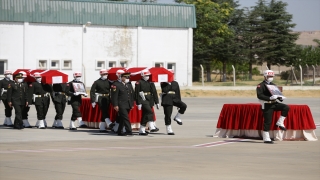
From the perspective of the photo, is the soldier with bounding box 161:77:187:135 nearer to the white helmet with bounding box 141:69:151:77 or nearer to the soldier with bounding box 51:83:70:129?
the white helmet with bounding box 141:69:151:77

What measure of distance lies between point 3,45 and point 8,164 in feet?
141

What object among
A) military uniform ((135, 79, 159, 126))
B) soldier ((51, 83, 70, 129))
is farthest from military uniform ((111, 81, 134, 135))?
soldier ((51, 83, 70, 129))

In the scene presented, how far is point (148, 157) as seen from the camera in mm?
16625

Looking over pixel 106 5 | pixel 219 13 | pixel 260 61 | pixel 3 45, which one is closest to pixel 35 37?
pixel 3 45

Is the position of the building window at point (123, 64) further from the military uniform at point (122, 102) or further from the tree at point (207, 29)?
the military uniform at point (122, 102)

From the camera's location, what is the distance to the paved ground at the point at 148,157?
13781mm

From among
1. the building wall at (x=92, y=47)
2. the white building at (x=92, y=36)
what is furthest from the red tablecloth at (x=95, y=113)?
the building wall at (x=92, y=47)

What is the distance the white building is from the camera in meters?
57.2

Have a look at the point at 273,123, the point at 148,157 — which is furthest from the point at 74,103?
the point at 148,157

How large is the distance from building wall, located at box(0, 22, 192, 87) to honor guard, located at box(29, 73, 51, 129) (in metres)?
31.3

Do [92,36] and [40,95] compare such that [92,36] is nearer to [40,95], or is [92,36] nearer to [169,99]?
[40,95]

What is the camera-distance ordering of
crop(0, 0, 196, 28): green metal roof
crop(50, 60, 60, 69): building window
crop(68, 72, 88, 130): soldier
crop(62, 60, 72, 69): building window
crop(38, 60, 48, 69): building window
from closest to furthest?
crop(68, 72, 88, 130): soldier < crop(0, 0, 196, 28): green metal roof < crop(38, 60, 48, 69): building window < crop(50, 60, 60, 69): building window < crop(62, 60, 72, 69): building window

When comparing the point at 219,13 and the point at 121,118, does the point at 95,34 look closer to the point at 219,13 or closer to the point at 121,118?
the point at 219,13

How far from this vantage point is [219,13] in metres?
82.5
